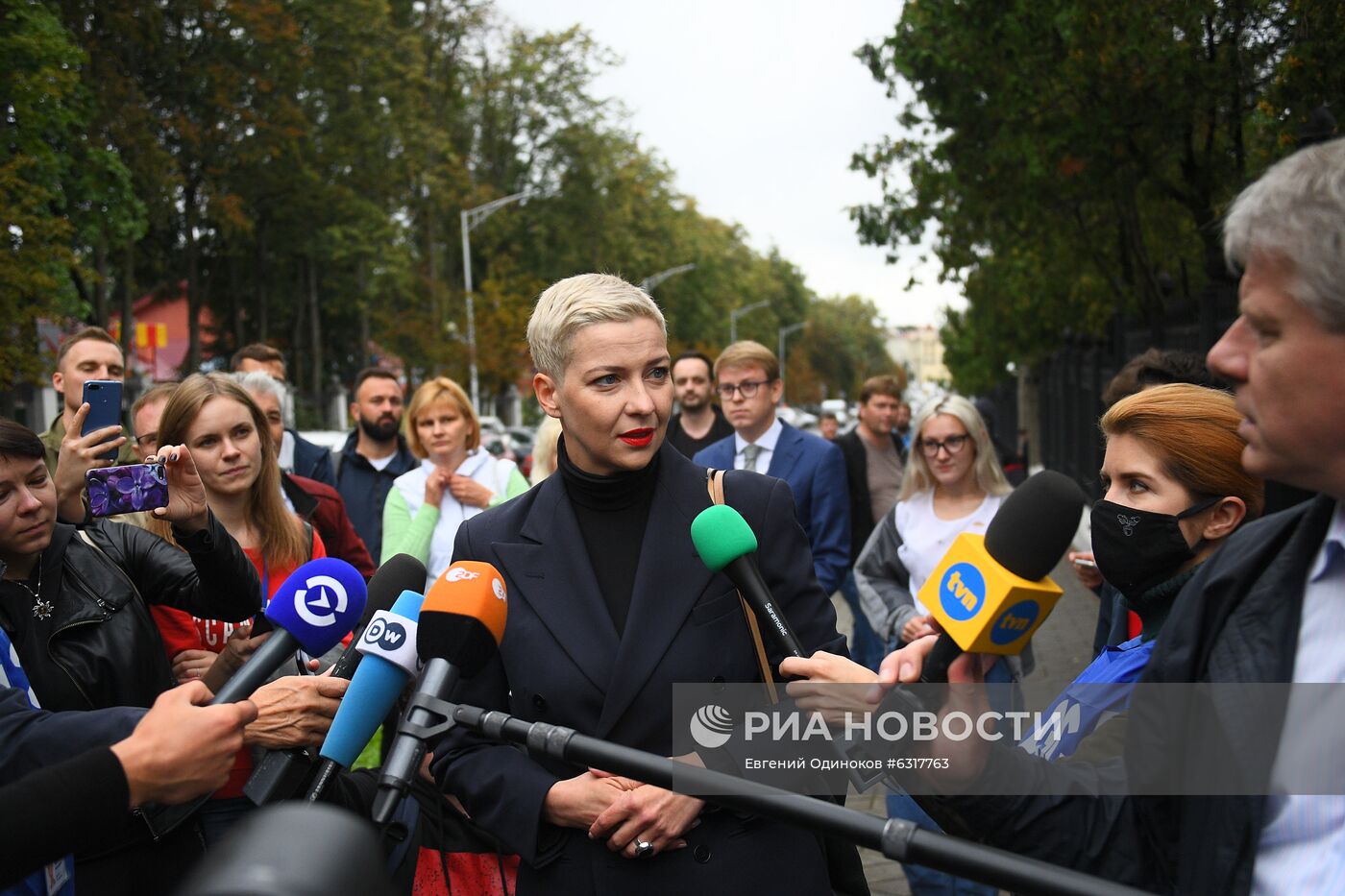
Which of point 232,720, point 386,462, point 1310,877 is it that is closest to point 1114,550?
point 1310,877

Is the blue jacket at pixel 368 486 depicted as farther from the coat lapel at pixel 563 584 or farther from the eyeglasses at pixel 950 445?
the coat lapel at pixel 563 584

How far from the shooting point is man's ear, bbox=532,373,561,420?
298 cm

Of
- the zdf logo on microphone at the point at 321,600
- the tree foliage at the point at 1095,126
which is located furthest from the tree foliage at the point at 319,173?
the zdf logo on microphone at the point at 321,600

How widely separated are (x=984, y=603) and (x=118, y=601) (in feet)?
7.33

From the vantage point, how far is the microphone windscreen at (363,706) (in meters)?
2.35

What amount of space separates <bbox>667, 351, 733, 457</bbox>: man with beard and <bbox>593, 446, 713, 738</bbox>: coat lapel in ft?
16.1

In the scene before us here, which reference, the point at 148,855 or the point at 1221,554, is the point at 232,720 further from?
the point at 1221,554

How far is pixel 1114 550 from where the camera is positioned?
8.84 feet

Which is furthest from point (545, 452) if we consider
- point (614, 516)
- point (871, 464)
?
point (614, 516)

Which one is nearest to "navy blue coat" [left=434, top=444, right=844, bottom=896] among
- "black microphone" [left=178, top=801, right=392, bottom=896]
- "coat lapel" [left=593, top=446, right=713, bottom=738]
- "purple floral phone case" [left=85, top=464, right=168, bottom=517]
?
"coat lapel" [left=593, top=446, right=713, bottom=738]

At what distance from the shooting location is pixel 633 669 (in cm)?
264

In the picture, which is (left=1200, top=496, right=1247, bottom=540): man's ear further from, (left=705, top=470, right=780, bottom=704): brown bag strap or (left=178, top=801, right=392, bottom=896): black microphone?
(left=178, top=801, right=392, bottom=896): black microphone

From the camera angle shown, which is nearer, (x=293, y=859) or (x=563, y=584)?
(x=293, y=859)

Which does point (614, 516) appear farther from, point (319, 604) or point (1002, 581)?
point (1002, 581)
